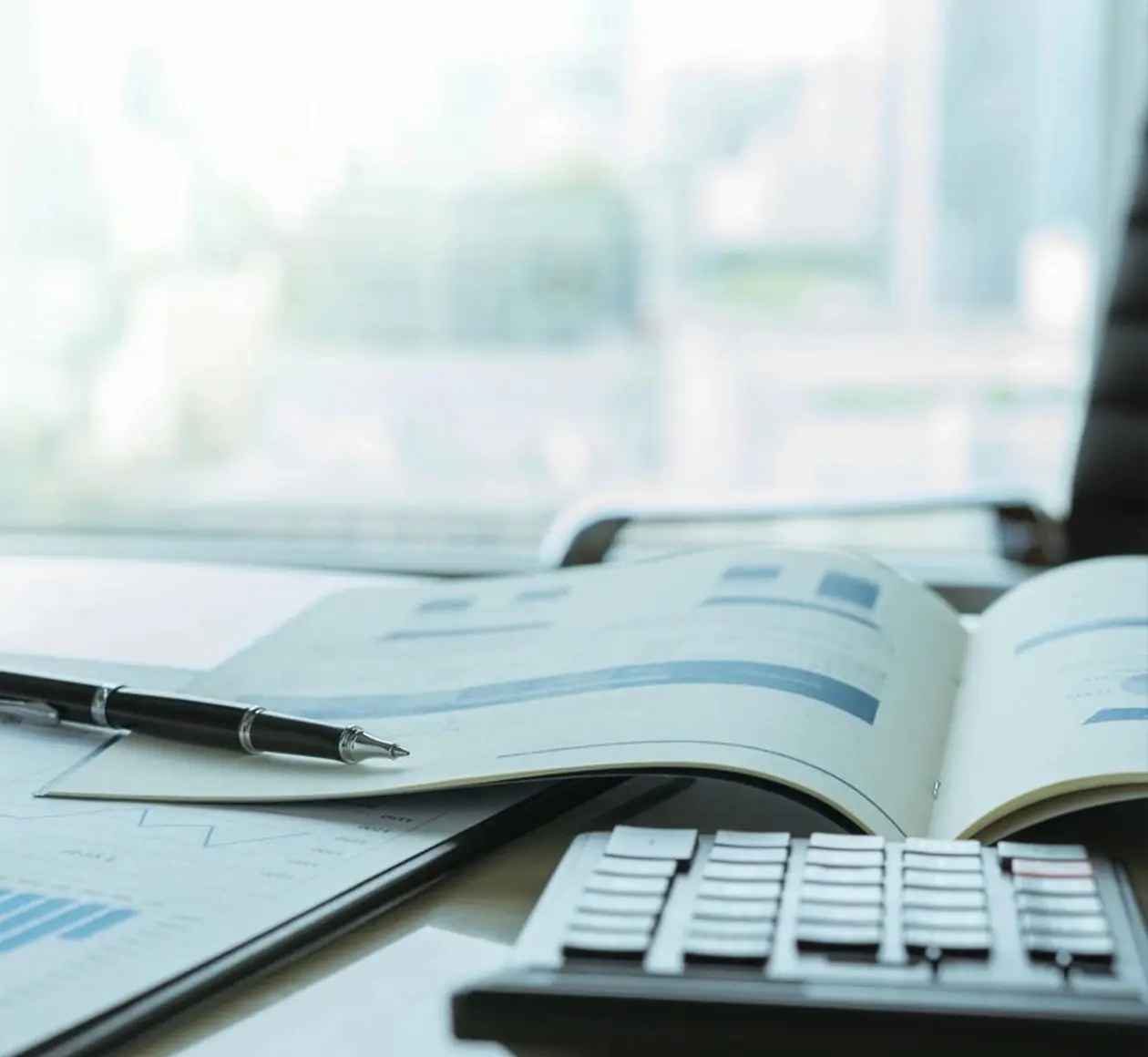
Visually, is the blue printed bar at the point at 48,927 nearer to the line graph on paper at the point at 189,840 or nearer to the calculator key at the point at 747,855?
the line graph on paper at the point at 189,840

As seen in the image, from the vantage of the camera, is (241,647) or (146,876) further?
(241,647)

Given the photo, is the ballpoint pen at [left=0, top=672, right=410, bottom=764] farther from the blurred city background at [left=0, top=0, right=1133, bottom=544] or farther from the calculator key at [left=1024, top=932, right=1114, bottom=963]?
the blurred city background at [left=0, top=0, right=1133, bottom=544]

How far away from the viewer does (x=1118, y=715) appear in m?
0.43

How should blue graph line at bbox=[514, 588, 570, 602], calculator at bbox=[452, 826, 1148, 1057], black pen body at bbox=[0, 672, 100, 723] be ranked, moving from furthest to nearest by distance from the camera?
1. blue graph line at bbox=[514, 588, 570, 602]
2. black pen body at bbox=[0, 672, 100, 723]
3. calculator at bbox=[452, 826, 1148, 1057]

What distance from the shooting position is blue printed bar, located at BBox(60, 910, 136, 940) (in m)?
0.33

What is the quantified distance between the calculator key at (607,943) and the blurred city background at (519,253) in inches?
54.8

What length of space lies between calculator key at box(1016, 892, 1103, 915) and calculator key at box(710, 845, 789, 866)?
0.06m

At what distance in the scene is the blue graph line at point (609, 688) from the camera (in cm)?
47

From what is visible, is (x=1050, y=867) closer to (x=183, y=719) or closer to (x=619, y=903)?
(x=619, y=903)

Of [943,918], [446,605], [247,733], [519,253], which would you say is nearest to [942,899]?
[943,918]

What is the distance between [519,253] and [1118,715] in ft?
4.90

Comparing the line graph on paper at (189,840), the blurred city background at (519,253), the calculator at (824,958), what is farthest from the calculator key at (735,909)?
the blurred city background at (519,253)

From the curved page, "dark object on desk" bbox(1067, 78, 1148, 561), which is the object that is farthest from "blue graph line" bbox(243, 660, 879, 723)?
"dark object on desk" bbox(1067, 78, 1148, 561)

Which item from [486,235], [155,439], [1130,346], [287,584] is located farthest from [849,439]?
[287,584]
